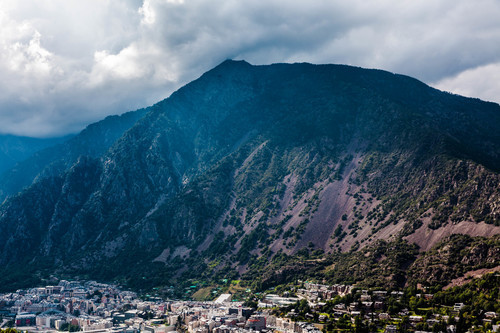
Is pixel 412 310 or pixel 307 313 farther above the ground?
pixel 412 310

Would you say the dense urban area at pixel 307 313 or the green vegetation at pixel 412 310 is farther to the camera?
the dense urban area at pixel 307 313

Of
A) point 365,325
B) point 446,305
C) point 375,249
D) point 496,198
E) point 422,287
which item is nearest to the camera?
point 365,325

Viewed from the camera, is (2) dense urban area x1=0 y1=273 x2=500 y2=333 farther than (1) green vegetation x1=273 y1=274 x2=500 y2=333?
Yes

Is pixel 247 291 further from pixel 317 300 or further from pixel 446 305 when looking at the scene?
pixel 446 305

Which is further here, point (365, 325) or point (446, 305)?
point (446, 305)

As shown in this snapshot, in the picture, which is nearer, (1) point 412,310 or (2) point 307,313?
(1) point 412,310

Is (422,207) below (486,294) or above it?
above

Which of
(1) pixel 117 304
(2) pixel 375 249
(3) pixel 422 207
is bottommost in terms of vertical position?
(1) pixel 117 304

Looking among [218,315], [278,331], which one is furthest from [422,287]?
[218,315]
